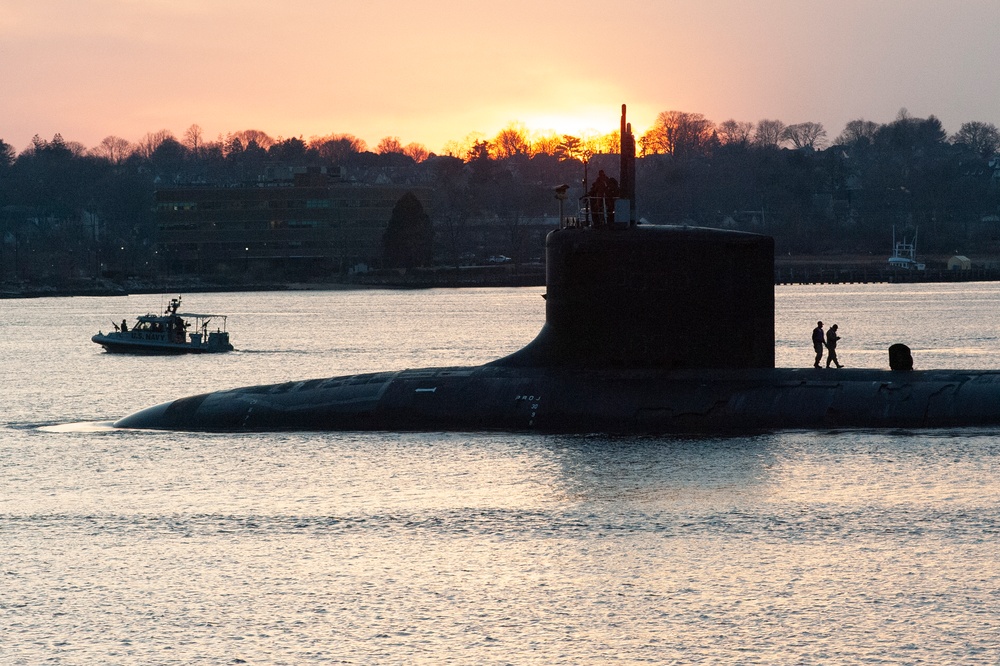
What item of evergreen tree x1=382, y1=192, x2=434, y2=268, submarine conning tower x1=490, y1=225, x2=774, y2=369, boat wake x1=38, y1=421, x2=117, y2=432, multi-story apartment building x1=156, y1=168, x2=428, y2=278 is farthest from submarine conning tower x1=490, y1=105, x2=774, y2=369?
multi-story apartment building x1=156, y1=168, x2=428, y2=278

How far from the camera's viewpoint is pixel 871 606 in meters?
19.9

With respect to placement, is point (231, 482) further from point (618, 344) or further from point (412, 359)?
point (412, 359)

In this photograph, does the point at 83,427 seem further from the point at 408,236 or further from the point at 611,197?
the point at 408,236

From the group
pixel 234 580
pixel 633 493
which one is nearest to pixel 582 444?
pixel 633 493

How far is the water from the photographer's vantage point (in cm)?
1884

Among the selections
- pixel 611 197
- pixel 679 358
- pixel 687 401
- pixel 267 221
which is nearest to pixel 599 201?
pixel 611 197

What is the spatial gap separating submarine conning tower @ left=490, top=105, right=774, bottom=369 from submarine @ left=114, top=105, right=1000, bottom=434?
1.0 inches

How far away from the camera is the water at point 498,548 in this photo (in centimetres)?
1884

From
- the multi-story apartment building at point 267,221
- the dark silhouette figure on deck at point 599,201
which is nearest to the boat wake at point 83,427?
the dark silhouette figure on deck at point 599,201

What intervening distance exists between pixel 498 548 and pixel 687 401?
7.86 meters

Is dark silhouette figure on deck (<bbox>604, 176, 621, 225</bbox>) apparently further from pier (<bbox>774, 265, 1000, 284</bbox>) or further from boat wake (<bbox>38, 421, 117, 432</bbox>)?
pier (<bbox>774, 265, 1000, 284</bbox>)

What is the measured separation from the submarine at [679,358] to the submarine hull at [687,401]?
27 millimetres

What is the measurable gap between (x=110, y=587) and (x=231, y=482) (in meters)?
9.35

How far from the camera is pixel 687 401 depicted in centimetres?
3034
